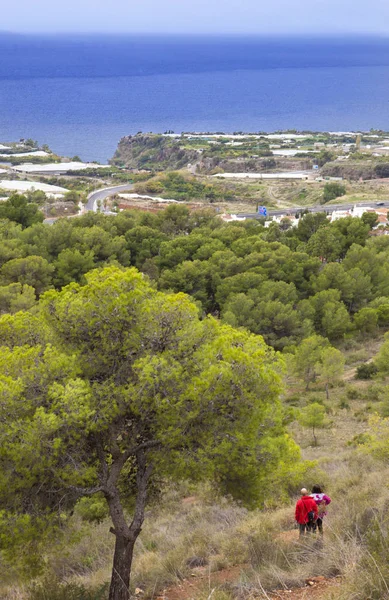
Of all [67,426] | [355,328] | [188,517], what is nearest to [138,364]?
[67,426]

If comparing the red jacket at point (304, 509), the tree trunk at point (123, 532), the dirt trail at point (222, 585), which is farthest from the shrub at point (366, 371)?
the tree trunk at point (123, 532)

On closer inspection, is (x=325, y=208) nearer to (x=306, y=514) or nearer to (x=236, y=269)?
(x=236, y=269)

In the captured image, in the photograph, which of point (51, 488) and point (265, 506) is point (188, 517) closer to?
point (265, 506)

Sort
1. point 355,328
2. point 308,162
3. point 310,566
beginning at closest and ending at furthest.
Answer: point 310,566, point 355,328, point 308,162

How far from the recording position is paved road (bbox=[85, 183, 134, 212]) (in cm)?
5969

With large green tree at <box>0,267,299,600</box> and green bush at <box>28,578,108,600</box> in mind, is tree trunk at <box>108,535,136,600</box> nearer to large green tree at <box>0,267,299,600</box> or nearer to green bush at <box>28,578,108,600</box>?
large green tree at <box>0,267,299,600</box>

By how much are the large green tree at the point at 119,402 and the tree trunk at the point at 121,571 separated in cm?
1

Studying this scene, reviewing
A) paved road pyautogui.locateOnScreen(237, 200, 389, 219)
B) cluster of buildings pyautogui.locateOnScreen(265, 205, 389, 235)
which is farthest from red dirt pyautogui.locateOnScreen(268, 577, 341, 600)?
paved road pyautogui.locateOnScreen(237, 200, 389, 219)

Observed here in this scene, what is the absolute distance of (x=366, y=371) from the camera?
24234mm

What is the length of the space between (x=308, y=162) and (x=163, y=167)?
22663mm

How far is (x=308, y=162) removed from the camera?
291 feet

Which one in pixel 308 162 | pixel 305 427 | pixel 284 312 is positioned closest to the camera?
pixel 305 427

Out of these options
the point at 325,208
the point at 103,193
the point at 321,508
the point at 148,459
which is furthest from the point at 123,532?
the point at 103,193

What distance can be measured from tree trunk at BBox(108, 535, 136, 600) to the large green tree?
0.04 ft
